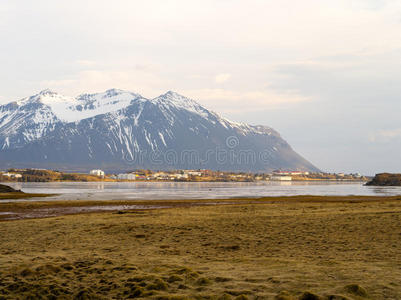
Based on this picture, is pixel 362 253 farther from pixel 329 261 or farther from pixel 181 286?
pixel 181 286

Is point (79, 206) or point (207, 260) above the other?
point (207, 260)

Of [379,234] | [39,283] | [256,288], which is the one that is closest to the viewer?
[256,288]

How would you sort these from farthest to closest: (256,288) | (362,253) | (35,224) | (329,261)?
(35,224)
(362,253)
(329,261)
(256,288)

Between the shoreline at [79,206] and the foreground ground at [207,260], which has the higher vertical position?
the foreground ground at [207,260]

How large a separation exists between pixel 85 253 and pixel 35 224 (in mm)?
13907

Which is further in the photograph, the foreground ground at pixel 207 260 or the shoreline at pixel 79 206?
the shoreline at pixel 79 206

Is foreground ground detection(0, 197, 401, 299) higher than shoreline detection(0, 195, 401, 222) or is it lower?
higher

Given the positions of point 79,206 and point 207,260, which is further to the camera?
point 79,206

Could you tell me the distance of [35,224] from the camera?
29.8 m

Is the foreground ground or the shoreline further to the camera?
the shoreline

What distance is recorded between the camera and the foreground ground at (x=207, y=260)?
1112cm

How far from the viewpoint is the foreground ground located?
11.1 m

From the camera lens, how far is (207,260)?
15.8m

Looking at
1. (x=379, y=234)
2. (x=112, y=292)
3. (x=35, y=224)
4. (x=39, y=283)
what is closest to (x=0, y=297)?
(x=39, y=283)
